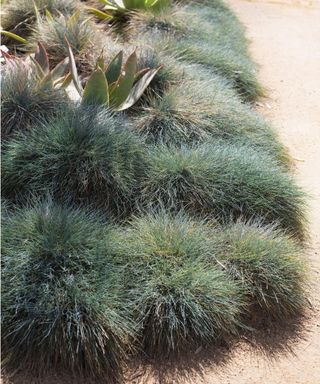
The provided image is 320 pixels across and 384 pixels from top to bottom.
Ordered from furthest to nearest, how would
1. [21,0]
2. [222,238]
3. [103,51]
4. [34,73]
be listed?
1. [21,0]
2. [103,51]
3. [34,73]
4. [222,238]

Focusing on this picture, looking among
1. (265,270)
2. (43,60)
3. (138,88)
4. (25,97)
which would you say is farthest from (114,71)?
(265,270)

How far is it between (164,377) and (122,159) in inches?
60.2

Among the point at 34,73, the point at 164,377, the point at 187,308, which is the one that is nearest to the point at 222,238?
the point at 187,308

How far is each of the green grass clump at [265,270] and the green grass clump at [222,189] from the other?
386 millimetres

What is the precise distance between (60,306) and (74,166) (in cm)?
117

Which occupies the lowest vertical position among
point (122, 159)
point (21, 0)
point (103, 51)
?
point (21, 0)

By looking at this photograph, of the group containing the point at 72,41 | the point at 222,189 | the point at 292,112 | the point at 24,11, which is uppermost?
the point at 222,189

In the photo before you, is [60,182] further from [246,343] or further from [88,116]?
[246,343]

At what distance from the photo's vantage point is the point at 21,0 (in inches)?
287

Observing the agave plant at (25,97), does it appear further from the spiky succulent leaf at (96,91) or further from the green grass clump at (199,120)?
the green grass clump at (199,120)

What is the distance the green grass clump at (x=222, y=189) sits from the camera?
434cm

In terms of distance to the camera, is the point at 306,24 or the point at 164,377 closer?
the point at 164,377

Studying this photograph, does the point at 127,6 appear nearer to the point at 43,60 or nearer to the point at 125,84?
the point at 43,60

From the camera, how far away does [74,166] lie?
4.23 metres
